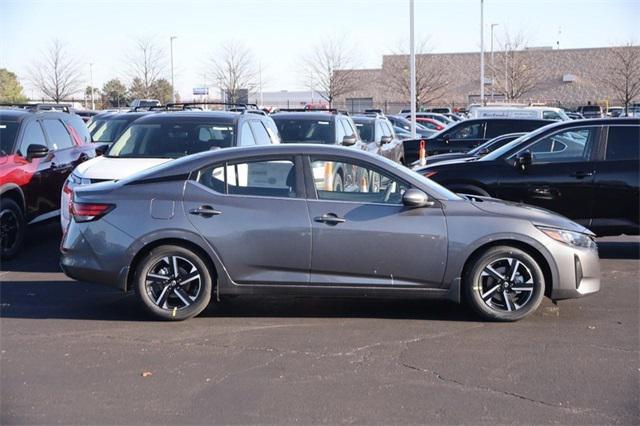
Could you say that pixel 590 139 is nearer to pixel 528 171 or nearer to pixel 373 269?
pixel 528 171

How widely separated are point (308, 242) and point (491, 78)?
182 ft

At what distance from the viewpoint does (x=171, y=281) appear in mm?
6664

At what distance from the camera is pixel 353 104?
2559 inches

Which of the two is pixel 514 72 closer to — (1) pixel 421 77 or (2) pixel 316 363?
(1) pixel 421 77

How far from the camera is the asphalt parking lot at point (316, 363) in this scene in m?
4.72

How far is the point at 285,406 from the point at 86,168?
5.43m

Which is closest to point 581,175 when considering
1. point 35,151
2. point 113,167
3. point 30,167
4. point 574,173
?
point 574,173

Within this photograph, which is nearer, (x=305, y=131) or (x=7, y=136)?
(x=7, y=136)

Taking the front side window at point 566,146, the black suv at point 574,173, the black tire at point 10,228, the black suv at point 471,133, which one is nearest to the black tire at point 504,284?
the black suv at point 574,173

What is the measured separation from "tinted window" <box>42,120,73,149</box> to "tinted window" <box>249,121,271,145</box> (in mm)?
2867

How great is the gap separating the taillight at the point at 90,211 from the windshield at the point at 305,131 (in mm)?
7806

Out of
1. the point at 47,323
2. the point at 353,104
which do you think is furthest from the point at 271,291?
the point at 353,104

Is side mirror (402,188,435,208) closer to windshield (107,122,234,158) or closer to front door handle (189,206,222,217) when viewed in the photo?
front door handle (189,206,222,217)

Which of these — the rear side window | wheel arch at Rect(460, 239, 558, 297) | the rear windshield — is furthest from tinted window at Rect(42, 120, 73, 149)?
the rear side window
